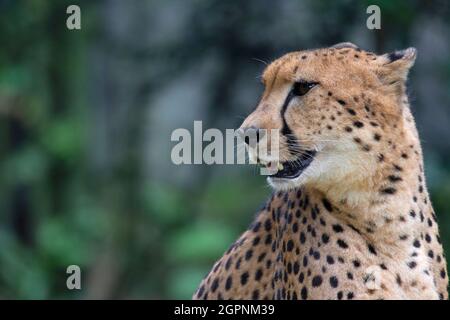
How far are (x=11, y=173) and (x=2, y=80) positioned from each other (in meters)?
1.36

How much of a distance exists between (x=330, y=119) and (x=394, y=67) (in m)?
0.43

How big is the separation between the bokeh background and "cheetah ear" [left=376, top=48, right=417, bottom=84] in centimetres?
603

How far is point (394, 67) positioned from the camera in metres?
5.37

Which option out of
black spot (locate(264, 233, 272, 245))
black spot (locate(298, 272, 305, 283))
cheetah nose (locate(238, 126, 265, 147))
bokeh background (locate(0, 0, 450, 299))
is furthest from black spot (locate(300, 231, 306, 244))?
bokeh background (locate(0, 0, 450, 299))

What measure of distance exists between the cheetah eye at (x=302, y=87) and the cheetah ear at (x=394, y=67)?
34 centimetres

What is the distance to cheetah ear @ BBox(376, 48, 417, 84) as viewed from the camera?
17.6 feet

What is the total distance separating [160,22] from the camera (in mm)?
14297

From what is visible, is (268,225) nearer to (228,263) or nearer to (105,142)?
(228,263)

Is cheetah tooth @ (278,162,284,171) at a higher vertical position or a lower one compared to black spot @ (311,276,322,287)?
higher

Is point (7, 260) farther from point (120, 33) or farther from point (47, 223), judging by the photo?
point (120, 33)

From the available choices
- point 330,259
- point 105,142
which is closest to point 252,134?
point 330,259

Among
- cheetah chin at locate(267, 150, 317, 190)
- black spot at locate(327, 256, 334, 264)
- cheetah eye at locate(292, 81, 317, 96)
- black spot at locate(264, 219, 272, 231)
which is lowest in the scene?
black spot at locate(327, 256, 334, 264)

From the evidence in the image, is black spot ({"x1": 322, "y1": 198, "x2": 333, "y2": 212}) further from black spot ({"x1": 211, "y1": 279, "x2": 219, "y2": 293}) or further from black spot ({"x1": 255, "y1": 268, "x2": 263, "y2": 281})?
black spot ({"x1": 211, "y1": 279, "x2": 219, "y2": 293})
